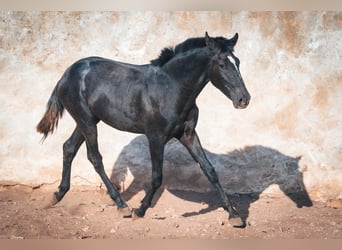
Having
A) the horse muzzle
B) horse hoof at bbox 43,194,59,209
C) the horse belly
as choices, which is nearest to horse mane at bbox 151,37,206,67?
the horse belly

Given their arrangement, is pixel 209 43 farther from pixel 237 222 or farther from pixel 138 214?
pixel 138 214

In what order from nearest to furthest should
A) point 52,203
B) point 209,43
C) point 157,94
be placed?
point 209,43
point 157,94
point 52,203

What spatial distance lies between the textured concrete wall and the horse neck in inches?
85.0

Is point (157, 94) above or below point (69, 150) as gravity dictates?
above

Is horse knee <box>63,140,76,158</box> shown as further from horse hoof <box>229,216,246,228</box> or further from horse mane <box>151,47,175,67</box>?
horse hoof <box>229,216,246,228</box>

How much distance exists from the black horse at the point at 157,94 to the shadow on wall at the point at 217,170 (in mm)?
1493

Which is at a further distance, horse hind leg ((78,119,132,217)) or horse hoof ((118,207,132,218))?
horse hind leg ((78,119,132,217))

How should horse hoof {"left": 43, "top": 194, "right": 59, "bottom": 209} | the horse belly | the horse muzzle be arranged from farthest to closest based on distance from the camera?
horse hoof {"left": 43, "top": 194, "right": 59, "bottom": 209} < the horse belly < the horse muzzle

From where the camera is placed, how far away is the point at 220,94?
9148mm

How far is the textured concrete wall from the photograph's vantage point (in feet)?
29.4

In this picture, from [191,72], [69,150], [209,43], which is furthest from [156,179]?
[209,43]

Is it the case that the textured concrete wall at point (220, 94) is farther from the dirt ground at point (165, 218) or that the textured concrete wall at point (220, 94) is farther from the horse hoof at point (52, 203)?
the horse hoof at point (52, 203)

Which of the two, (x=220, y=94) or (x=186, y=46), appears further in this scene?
(x=220, y=94)

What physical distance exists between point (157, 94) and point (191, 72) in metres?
0.52
